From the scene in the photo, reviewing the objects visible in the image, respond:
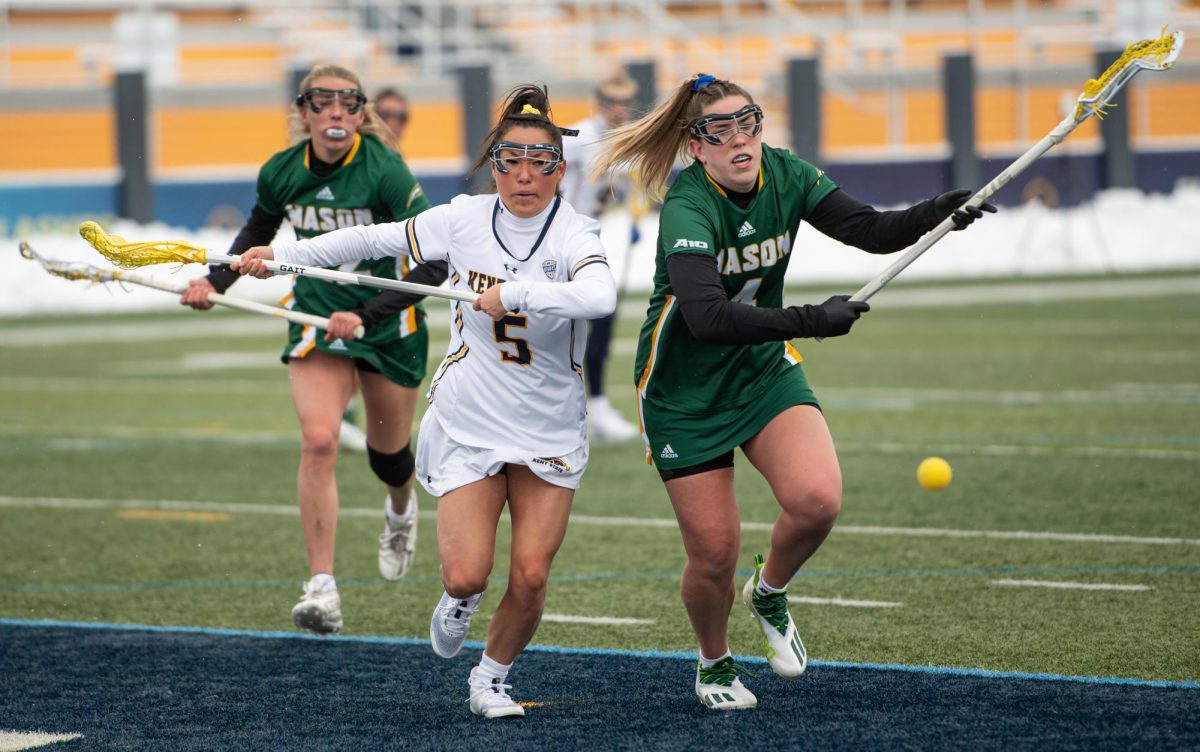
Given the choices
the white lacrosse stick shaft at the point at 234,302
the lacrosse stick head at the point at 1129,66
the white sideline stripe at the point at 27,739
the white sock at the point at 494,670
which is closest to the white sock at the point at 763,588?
the white sock at the point at 494,670

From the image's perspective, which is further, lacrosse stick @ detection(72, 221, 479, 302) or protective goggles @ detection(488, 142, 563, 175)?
lacrosse stick @ detection(72, 221, 479, 302)

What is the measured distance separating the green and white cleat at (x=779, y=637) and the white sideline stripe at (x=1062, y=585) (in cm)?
173

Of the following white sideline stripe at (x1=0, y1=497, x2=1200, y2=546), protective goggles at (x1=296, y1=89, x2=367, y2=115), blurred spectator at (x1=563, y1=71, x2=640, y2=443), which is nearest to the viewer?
protective goggles at (x1=296, y1=89, x2=367, y2=115)

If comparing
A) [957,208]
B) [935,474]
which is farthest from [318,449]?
[935,474]

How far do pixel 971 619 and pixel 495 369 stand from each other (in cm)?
219

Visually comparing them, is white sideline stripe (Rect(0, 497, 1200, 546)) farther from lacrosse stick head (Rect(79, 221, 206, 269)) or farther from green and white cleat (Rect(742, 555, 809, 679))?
lacrosse stick head (Rect(79, 221, 206, 269))

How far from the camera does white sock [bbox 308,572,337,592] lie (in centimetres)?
637

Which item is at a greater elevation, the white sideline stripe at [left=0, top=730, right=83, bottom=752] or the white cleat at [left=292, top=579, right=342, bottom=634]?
the white cleat at [left=292, top=579, right=342, bottom=634]

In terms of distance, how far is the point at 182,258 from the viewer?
226 inches

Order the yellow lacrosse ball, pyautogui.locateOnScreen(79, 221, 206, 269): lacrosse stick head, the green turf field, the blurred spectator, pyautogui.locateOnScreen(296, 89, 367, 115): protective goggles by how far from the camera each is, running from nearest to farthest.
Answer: pyautogui.locateOnScreen(79, 221, 206, 269): lacrosse stick head < the green turf field < pyautogui.locateOnScreen(296, 89, 367, 115): protective goggles < the yellow lacrosse ball < the blurred spectator

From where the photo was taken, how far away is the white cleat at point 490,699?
5.17m

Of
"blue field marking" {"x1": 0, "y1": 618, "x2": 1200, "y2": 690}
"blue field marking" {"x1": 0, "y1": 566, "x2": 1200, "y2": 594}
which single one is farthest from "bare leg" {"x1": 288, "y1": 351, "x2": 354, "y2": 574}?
"blue field marking" {"x1": 0, "y1": 566, "x2": 1200, "y2": 594}

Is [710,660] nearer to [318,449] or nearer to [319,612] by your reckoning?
[319,612]

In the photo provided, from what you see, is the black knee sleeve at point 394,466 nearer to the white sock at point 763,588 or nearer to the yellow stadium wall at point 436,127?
the white sock at point 763,588
